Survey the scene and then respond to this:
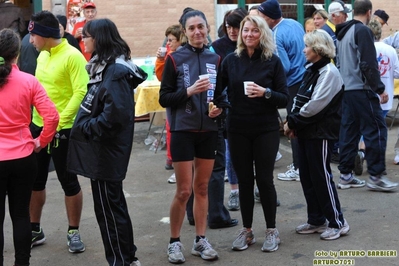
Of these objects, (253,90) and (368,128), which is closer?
(253,90)

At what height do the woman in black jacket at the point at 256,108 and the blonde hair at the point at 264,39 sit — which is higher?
the blonde hair at the point at 264,39

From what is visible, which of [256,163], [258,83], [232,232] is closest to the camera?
[258,83]

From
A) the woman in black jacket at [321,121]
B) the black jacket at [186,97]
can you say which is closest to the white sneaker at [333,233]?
the woman in black jacket at [321,121]

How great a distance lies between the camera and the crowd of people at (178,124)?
501 centimetres

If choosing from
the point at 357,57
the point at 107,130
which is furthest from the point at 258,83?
the point at 357,57

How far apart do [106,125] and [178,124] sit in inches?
29.4

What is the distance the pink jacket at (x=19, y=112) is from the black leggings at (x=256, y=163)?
1.48 meters

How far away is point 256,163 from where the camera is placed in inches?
225

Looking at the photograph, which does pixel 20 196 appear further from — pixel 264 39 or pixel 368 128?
pixel 368 128

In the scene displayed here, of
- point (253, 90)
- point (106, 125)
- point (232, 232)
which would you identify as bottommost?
point (232, 232)

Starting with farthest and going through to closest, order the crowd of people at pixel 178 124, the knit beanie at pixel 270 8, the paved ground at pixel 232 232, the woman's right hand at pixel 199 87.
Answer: the knit beanie at pixel 270 8
the paved ground at pixel 232 232
the woman's right hand at pixel 199 87
the crowd of people at pixel 178 124

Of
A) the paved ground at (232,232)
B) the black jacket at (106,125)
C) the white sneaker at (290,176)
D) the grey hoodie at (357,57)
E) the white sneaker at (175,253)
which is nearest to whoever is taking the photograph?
the black jacket at (106,125)

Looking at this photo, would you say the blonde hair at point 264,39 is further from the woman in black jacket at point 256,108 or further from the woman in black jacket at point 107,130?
the woman in black jacket at point 107,130

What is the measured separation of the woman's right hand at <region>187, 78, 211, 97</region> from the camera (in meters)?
5.30
